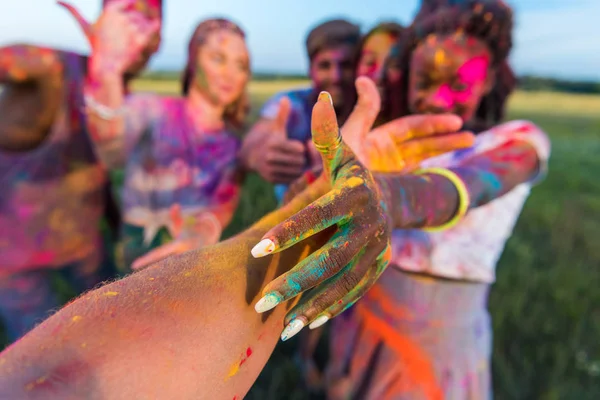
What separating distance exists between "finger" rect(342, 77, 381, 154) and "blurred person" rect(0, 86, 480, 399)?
0.39ft

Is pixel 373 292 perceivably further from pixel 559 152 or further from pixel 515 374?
pixel 559 152

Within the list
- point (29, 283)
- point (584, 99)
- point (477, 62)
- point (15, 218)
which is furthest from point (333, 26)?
point (584, 99)

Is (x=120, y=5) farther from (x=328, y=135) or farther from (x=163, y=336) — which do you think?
(x=163, y=336)

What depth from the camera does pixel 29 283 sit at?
1.43 meters

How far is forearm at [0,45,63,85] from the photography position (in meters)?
1.29

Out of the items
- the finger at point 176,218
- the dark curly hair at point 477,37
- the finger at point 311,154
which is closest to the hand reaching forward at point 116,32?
the finger at point 176,218

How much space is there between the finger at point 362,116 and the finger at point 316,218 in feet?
0.63

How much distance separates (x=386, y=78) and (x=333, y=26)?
35cm

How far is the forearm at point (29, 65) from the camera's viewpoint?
1.29 meters

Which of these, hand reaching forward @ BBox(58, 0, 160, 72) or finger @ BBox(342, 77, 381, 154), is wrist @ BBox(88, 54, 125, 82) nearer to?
hand reaching forward @ BBox(58, 0, 160, 72)

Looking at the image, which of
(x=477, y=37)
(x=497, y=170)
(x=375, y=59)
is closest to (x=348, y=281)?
(x=497, y=170)

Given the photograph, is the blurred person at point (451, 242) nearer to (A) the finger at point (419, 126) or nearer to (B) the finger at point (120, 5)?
(A) the finger at point (419, 126)

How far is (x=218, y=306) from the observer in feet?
1.77

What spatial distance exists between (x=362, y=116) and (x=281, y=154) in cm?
47
